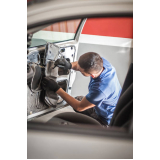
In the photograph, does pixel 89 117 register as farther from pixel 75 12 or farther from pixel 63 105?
pixel 75 12

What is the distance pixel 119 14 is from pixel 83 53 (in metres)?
0.29

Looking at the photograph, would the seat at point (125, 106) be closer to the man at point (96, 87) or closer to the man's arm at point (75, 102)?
the man at point (96, 87)

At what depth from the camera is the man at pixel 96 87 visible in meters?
0.85

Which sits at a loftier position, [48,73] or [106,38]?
[106,38]

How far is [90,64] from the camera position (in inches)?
33.4

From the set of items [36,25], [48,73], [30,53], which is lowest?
[48,73]

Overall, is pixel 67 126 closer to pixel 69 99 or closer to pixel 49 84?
pixel 69 99

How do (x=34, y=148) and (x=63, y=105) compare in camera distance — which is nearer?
(x=34, y=148)

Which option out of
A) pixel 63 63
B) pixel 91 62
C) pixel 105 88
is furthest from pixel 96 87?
pixel 63 63

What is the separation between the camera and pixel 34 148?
802mm

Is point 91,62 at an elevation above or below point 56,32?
below

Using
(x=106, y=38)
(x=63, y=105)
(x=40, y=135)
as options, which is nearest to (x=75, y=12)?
(x=106, y=38)

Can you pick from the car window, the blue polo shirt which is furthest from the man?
the car window

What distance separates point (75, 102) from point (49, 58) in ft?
1.09
